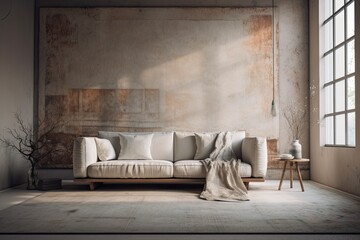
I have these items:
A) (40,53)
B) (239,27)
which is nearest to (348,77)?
(239,27)

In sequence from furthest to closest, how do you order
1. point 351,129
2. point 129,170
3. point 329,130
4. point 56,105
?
point 56,105
point 329,130
point 129,170
point 351,129

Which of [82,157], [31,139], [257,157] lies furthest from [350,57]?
[31,139]

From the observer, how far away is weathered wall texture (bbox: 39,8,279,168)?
738 cm

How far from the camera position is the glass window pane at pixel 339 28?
6027 mm

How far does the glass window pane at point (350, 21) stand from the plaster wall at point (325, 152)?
0.25 meters

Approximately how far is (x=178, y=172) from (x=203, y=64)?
2.29 m

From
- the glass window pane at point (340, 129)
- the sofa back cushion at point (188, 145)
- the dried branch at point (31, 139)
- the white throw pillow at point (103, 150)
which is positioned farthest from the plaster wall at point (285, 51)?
the dried branch at point (31, 139)

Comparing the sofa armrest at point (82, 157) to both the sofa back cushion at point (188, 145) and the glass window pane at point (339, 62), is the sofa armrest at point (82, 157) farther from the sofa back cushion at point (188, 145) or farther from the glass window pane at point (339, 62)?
the glass window pane at point (339, 62)

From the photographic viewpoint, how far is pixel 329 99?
21.8 ft

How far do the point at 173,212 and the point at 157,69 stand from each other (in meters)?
3.65

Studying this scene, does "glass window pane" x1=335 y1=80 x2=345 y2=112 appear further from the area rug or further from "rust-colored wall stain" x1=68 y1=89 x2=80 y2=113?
"rust-colored wall stain" x1=68 y1=89 x2=80 y2=113

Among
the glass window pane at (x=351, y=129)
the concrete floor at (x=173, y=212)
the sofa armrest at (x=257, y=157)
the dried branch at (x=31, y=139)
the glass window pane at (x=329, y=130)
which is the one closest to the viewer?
the concrete floor at (x=173, y=212)

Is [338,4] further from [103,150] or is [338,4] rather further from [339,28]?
[103,150]

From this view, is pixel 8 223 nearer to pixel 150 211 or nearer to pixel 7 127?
pixel 150 211
